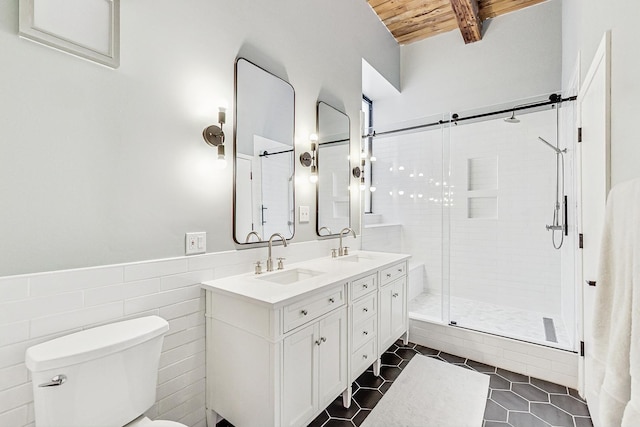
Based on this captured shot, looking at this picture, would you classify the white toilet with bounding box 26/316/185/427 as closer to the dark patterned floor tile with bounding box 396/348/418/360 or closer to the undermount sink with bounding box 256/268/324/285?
the undermount sink with bounding box 256/268/324/285

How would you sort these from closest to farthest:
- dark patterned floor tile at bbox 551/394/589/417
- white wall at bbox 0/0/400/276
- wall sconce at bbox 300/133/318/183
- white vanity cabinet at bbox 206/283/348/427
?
white wall at bbox 0/0/400/276 → white vanity cabinet at bbox 206/283/348/427 → dark patterned floor tile at bbox 551/394/589/417 → wall sconce at bbox 300/133/318/183

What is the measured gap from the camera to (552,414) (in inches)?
73.7

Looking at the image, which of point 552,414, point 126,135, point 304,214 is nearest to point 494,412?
point 552,414

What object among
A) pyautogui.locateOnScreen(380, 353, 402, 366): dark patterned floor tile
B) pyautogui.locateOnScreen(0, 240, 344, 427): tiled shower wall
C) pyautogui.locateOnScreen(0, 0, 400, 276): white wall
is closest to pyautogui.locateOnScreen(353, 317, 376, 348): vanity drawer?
pyautogui.locateOnScreen(380, 353, 402, 366): dark patterned floor tile

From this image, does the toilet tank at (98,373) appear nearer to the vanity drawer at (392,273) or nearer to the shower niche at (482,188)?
the vanity drawer at (392,273)

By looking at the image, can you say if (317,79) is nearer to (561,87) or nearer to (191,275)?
(191,275)

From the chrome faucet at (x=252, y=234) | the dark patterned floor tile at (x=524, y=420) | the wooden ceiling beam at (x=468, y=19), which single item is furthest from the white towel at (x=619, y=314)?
the wooden ceiling beam at (x=468, y=19)

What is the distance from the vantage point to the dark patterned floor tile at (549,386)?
6.94 ft

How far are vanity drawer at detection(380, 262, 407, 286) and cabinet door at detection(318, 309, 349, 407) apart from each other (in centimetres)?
54

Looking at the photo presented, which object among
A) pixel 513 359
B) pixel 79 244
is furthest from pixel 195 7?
pixel 513 359

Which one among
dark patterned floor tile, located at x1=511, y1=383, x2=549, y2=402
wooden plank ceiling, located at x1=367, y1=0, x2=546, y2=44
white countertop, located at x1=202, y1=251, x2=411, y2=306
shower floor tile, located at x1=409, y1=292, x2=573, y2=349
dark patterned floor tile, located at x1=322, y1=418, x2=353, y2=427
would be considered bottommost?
dark patterned floor tile, located at x1=511, y1=383, x2=549, y2=402

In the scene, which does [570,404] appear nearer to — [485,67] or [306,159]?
[306,159]

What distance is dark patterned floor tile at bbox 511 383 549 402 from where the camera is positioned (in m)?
2.03

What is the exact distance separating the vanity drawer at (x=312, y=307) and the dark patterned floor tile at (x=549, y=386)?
1.62 m
